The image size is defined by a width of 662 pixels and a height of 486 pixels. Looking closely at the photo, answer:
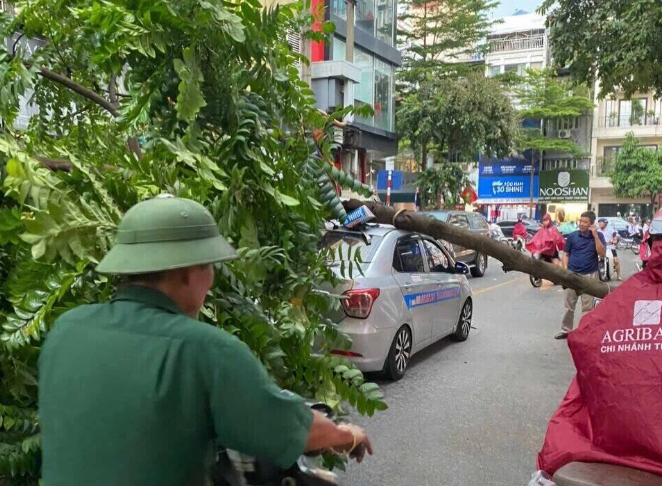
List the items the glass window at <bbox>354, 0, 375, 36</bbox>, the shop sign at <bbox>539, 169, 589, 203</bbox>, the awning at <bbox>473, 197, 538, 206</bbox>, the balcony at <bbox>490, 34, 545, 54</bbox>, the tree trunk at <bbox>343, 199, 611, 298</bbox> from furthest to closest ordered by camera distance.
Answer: the balcony at <bbox>490, 34, 545, 54</bbox> < the awning at <bbox>473, 197, 538, 206</bbox> < the shop sign at <bbox>539, 169, 589, 203</bbox> < the glass window at <bbox>354, 0, 375, 36</bbox> < the tree trunk at <bbox>343, 199, 611, 298</bbox>

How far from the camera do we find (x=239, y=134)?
111 inches

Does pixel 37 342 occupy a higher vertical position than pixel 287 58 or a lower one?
lower

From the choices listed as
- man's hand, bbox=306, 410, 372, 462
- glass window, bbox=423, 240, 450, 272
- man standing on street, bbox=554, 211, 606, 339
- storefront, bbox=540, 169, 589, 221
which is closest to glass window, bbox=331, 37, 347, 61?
man standing on street, bbox=554, 211, 606, 339

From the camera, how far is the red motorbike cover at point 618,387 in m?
2.81

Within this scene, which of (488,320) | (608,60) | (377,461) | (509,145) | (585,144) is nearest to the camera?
(377,461)

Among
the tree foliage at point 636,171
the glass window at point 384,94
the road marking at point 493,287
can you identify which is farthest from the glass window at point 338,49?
the tree foliage at point 636,171

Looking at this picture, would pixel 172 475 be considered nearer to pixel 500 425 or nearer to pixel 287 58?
pixel 287 58

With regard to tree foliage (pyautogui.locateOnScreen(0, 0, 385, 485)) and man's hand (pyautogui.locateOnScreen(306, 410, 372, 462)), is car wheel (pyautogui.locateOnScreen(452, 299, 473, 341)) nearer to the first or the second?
tree foliage (pyautogui.locateOnScreen(0, 0, 385, 485))

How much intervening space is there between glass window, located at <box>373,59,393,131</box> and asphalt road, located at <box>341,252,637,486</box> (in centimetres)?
1789

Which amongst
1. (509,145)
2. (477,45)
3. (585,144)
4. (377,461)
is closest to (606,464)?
(377,461)

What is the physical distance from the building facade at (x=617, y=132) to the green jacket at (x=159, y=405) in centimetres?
5000

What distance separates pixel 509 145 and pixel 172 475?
25.9 metres

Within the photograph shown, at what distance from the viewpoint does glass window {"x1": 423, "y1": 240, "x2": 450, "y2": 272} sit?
24.8 feet

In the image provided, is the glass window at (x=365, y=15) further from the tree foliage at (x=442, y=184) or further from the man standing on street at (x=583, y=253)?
the man standing on street at (x=583, y=253)
